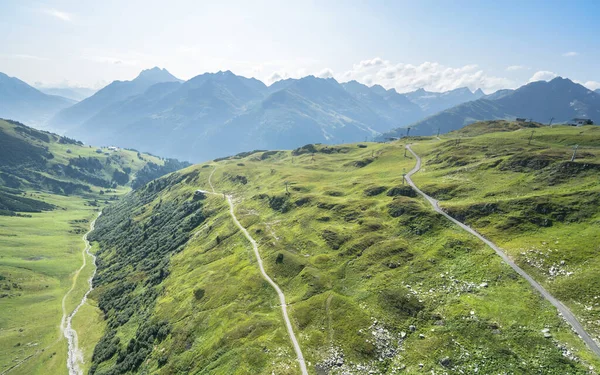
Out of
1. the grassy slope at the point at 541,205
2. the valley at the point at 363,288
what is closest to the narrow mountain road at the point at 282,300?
the valley at the point at 363,288

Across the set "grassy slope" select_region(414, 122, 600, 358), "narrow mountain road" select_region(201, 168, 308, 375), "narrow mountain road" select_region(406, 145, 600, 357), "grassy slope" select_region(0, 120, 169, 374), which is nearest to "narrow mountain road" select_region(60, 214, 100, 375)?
"grassy slope" select_region(0, 120, 169, 374)

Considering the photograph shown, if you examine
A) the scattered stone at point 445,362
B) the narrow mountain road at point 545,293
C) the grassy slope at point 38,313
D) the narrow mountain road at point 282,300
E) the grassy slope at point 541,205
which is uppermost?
the grassy slope at point 541,205

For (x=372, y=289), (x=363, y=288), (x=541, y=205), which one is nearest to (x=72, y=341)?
(x=363, y=288)

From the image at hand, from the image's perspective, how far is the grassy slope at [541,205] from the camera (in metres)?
60.7

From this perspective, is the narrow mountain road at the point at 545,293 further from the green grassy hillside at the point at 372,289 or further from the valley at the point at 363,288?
the green grassy hillside at the point at 372,289

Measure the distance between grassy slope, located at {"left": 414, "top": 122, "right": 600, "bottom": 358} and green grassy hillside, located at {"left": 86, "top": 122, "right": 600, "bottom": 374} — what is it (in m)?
0.52

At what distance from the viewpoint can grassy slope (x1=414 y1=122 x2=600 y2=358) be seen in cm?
6072

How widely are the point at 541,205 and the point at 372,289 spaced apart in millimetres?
56548

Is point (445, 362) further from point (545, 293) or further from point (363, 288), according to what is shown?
point (363, 288)

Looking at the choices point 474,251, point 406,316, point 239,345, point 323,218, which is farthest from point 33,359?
point 474,251

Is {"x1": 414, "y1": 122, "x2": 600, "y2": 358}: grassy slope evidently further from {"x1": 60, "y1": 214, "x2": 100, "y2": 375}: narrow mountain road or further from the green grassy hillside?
{"x1": 60, "y1": 214, "x2": 100, "y2": 375}: narrow mountain road

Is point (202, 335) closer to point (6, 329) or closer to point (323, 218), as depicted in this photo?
point (323, 218)

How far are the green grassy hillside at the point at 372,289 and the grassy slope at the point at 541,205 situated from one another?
1.70ft

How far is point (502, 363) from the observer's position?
47.9 meters
